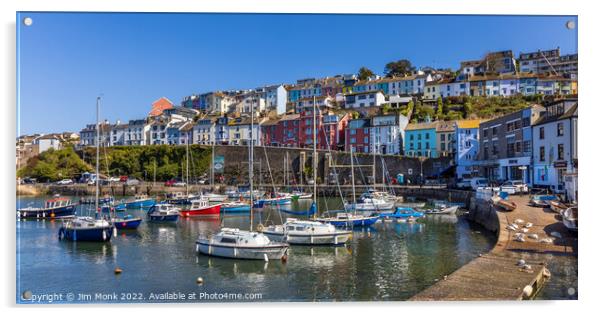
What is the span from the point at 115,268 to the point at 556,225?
34.6 feet

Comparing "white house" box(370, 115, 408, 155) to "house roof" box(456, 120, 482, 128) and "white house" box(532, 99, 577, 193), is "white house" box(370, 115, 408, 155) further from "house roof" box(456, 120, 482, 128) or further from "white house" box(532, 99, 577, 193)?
"white house" box(532, 99, 577, 193)

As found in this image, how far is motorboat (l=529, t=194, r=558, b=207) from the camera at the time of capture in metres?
13.1

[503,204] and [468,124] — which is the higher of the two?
[468,124]

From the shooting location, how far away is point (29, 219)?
21734 millimetres

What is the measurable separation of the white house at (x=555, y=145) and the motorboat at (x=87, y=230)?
12910mm

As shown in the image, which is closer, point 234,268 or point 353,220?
point 234,268

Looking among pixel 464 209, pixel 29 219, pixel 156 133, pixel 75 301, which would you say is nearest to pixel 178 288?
pixel 75 301

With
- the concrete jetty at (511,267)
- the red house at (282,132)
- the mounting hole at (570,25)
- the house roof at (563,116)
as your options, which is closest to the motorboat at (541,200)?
the concrete jetty at (511,267)

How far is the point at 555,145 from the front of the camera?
12016 millimetres

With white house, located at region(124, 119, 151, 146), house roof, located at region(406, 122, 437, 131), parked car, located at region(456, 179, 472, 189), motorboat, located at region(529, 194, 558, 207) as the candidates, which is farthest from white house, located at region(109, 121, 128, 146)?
motorboat, located at region(529, 194, 558, 207)

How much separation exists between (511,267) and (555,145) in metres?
4.79

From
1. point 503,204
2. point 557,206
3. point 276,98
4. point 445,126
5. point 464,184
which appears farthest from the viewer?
point 276,98

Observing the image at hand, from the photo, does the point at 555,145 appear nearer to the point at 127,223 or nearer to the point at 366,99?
the point at 127,223

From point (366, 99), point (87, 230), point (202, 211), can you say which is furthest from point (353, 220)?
point (366, 99)
